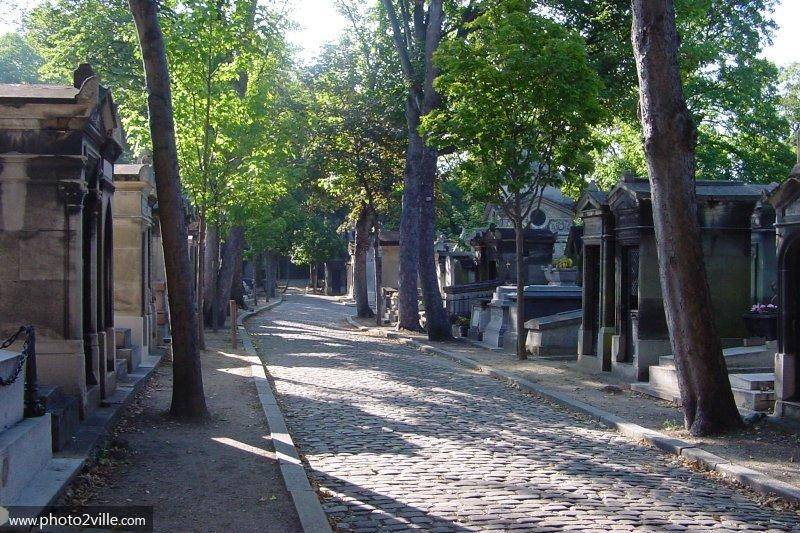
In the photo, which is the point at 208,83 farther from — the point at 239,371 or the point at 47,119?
the point at 47,119

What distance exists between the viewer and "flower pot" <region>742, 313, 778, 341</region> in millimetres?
13977

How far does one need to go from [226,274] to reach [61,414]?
1983 cm

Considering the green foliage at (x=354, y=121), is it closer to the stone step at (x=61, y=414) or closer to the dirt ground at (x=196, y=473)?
the dirt ground at (x=196, y=473)

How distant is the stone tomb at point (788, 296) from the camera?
1046 cm

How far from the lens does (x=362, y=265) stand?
38.7 metres

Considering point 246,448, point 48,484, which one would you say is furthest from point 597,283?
point 48,484

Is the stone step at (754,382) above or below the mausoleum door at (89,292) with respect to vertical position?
below

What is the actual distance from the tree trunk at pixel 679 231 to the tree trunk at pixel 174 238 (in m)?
5.59

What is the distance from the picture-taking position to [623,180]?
15844 mm

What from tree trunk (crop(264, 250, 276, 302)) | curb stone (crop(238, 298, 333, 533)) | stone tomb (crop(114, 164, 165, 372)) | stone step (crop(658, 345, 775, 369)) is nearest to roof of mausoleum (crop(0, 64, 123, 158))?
curb stone (crop(238, 298, 333, 533))

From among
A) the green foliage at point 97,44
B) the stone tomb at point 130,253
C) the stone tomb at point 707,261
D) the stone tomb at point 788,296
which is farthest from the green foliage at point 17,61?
the stone tomb at point 788,296

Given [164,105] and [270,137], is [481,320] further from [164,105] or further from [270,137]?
[164,105]

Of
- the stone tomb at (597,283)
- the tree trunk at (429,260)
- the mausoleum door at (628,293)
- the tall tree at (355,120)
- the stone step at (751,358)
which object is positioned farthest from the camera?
the tall tree at (355,120)

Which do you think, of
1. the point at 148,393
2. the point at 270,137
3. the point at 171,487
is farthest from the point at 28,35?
the point at 171,487
